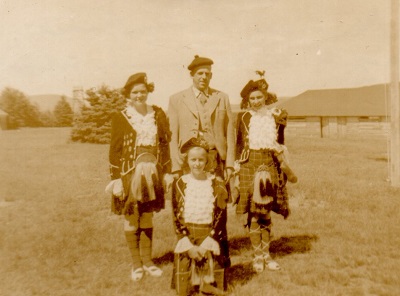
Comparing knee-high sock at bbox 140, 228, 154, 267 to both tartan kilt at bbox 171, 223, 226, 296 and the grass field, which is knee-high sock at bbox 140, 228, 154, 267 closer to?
the grass field

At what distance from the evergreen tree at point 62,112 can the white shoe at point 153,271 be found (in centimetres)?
4388

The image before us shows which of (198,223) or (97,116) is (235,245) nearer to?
(198,223)

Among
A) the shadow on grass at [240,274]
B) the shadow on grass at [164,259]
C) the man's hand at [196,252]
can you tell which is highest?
the man's hand at [196,252]

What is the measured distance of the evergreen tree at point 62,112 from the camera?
46031 millimetres

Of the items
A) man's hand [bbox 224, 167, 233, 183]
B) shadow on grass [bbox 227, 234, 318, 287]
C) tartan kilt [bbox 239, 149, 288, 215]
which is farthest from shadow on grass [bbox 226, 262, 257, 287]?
man's hand [bbox 224, 167, 233, 183]

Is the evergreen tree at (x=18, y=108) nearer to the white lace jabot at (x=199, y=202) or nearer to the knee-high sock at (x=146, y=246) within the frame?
the knee-high sock at (x=146, y=246)

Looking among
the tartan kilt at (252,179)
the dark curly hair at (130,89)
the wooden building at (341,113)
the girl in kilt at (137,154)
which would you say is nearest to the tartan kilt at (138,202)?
the girl in kilt at (137,154)

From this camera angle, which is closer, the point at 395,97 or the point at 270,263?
the point at 270,263

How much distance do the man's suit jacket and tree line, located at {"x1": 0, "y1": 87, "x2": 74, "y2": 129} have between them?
34.4 m

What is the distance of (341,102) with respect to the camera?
35625 millimetres

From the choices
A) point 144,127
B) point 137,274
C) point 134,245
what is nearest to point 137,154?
point 144,127

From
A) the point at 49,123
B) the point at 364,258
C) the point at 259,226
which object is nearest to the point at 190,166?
the point at 259,226

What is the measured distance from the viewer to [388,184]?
10.4 m

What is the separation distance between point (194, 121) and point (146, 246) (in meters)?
1.56
